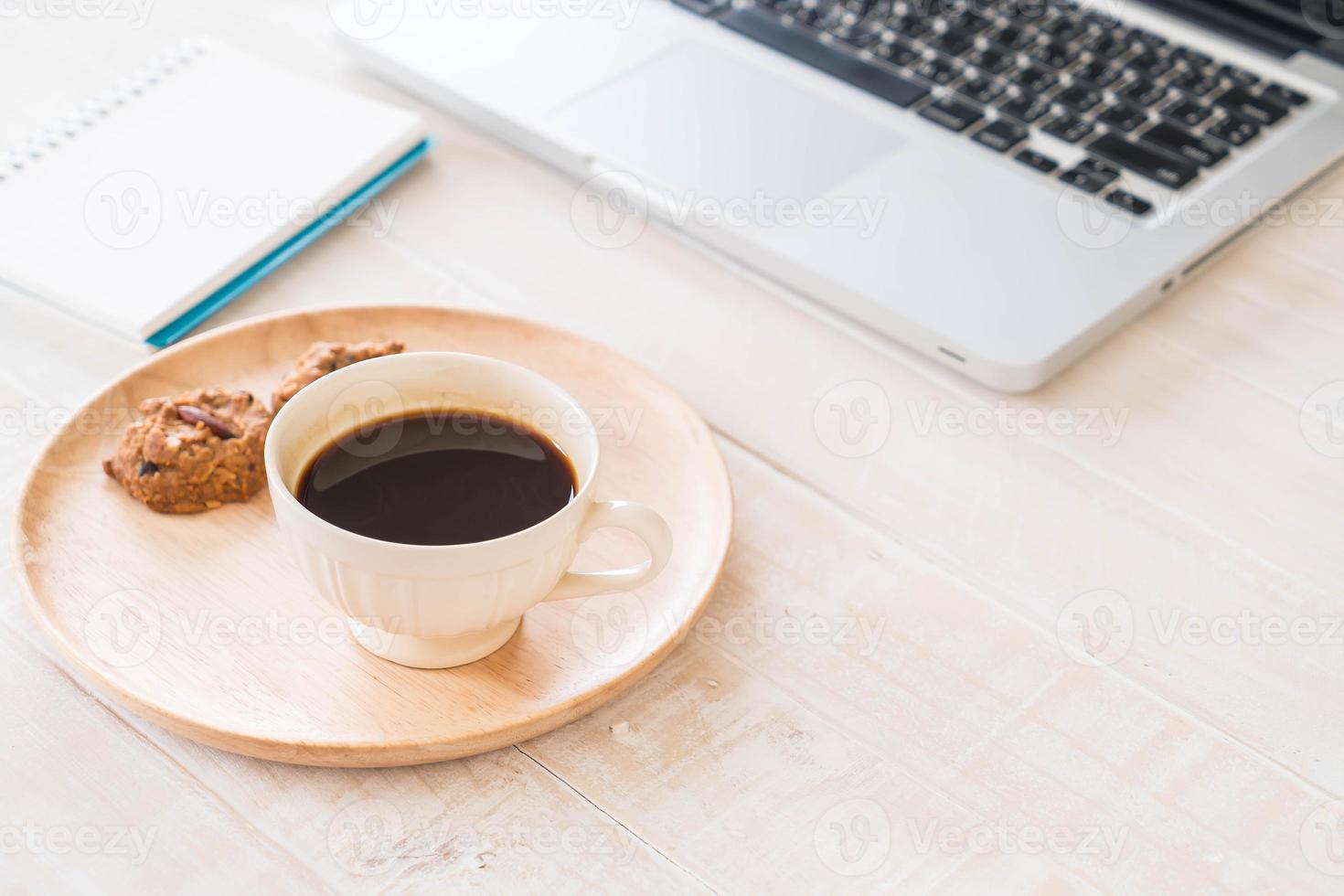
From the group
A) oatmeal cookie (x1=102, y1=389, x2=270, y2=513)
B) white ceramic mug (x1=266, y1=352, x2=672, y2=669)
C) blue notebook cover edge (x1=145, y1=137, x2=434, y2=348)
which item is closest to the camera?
white ceramic mug (x1=266, y1=352, x2=672, y2=669)

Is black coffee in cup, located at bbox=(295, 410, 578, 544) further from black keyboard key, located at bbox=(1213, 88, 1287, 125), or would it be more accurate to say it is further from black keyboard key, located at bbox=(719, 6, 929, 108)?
black keyboard key, located at bbox=(1213, 88, 1287, 125)

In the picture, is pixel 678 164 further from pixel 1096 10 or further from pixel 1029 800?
pixel 1029 800

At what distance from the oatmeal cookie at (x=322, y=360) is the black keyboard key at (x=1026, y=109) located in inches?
22.3

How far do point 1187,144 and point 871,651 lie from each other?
56 centimetres

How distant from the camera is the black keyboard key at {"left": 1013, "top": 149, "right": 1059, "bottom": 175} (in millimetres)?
1044

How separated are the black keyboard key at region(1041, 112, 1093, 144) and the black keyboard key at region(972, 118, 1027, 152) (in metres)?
0.02

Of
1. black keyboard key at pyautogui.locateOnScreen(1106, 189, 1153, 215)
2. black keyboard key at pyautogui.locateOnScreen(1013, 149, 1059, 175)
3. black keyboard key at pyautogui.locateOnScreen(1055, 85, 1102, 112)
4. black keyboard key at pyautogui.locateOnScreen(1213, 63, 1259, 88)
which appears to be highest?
black keyboard key at pyautogui.locateOnScreen(1055, 85, 1102, 112)

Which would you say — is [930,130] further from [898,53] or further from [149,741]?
[149,741]

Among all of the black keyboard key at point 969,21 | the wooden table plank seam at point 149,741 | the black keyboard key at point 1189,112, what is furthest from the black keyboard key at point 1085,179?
the wooden table plank seam at point 149,741

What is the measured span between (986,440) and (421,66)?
62 centimetres

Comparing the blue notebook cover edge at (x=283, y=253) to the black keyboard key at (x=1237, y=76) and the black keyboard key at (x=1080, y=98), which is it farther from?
the black keyboard key at (x=1237, y=76)

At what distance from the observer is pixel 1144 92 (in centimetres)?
110

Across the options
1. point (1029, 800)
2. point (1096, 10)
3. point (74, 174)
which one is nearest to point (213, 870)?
point (1029, 800)

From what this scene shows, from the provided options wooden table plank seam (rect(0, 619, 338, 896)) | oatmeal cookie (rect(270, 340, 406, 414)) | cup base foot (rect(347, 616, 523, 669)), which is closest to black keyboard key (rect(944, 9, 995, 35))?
oatmeal cookie (rect(270, 340, 406, 414))
